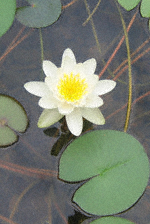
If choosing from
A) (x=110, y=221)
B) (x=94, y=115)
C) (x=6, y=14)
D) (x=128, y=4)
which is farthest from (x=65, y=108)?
(x=128, y=4)

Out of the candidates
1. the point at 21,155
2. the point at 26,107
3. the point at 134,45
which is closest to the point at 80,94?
the point at 26,107

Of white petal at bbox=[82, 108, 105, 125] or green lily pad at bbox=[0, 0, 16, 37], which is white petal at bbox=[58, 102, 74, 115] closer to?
white petal at bbox=[82, 108, 105, 125]

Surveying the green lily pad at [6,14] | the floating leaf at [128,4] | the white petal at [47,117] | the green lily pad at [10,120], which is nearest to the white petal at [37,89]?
the white petal at [47,117]

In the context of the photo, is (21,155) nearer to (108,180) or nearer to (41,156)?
(41,156)

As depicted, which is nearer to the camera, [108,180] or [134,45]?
[108,180]

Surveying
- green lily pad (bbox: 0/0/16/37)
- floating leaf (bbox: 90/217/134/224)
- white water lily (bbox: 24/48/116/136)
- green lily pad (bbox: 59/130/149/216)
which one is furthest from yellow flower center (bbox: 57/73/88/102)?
floating leaf (bbox: 90/217/134/224)

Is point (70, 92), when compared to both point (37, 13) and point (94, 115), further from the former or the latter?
point (37, 13)
